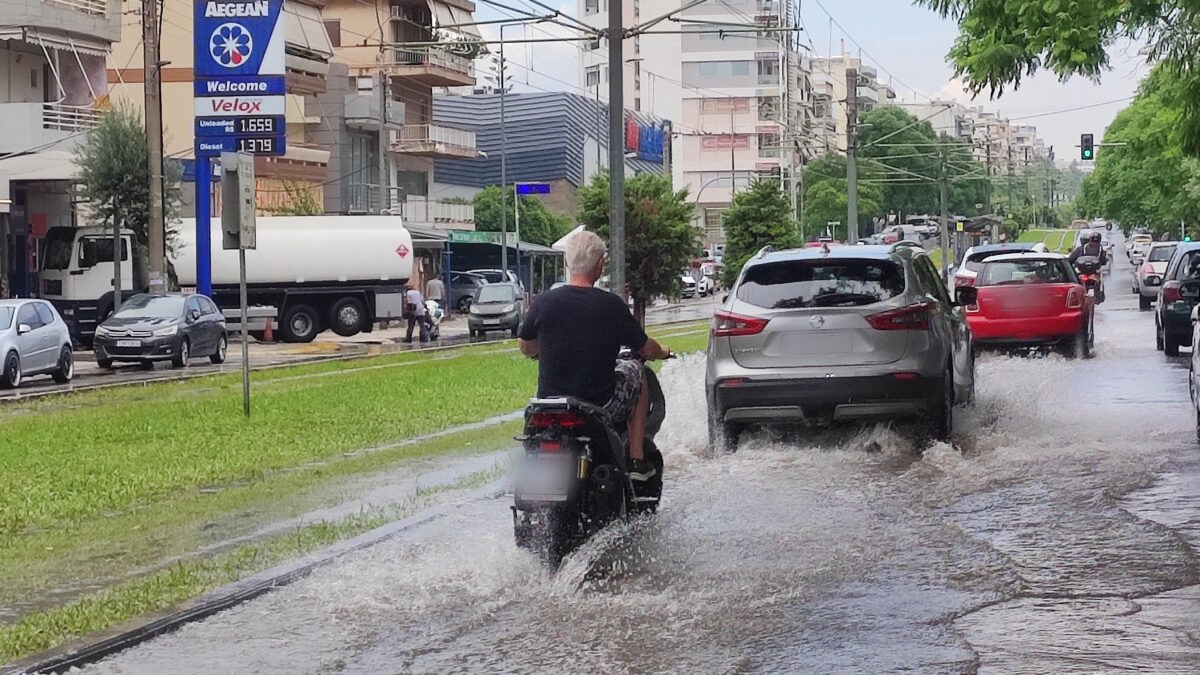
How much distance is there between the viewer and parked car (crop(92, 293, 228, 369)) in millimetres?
33844

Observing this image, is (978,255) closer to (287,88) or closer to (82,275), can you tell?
(82,275)

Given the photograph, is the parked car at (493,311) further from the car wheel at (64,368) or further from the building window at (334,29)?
the building window at (334,29)

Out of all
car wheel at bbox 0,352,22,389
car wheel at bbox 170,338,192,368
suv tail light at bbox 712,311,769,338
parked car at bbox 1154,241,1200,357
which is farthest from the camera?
car wheel at bbox 170,338,192,368

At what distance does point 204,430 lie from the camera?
58.7 ft

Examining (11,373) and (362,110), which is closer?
(11,373)

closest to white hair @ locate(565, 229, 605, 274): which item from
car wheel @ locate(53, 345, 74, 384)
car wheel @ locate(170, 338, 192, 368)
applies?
car wheel @ locate(53, 345, 74, 384)

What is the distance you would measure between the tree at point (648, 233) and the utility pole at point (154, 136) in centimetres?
873

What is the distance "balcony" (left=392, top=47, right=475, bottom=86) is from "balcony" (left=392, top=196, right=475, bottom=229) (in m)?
4.77

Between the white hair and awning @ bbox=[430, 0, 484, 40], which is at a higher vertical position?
awning @ bbox=[430, 0, 484, 40]

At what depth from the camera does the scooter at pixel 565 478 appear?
27.6ft

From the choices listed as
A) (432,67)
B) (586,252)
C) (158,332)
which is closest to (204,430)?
→ (586,252)

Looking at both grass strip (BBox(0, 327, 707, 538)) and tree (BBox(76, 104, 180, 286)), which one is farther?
tree (BBox(76, 104, 180, 286))

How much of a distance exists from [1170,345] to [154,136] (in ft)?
67.6

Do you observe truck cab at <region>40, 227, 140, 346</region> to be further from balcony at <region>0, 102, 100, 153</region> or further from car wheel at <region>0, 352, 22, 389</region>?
car wheel at <region>0, 352, 22, 389</region>
